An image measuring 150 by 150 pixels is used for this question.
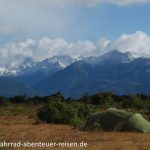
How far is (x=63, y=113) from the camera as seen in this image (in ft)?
205

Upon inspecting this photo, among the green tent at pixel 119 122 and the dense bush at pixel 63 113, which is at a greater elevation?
the dense bush at pixel 63 113

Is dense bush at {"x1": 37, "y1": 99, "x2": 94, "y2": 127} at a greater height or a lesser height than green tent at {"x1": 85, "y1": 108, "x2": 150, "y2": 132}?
greater

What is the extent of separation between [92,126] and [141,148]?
61.6 ft

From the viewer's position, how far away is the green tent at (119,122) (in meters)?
46.4

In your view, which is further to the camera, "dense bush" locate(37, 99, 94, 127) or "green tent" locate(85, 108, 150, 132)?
"dense bush" locate(37, 99, 94, 127)

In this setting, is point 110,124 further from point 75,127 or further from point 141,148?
point 141,148

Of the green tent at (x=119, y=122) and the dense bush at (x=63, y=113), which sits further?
the dense bush at (x=63, y=113)

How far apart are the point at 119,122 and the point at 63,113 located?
1613cm

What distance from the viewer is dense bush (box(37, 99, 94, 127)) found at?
60525 millimetres

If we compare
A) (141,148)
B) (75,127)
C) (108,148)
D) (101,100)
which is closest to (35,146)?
(108,148)

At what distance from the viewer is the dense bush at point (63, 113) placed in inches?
2383

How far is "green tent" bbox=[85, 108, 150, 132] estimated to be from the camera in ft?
152

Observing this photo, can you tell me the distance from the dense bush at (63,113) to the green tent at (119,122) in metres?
9.70

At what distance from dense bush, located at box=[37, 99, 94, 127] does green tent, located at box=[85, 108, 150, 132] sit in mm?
9701
